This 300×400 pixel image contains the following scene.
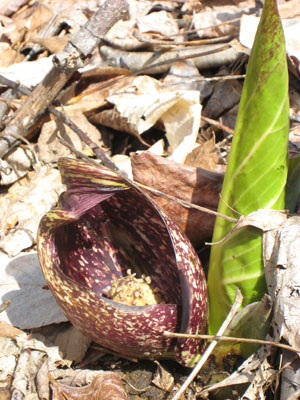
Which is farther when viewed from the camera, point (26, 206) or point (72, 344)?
point (26, 206)

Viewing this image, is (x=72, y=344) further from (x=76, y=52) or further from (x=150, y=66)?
(x=150, y=66)

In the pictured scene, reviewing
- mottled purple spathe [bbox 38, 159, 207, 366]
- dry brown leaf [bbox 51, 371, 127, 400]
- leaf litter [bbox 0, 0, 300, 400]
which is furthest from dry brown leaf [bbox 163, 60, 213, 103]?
dry brown leaf [bbox 51, 371, 127, 400]

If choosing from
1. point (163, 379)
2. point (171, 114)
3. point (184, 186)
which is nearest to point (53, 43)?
point (171, 114)

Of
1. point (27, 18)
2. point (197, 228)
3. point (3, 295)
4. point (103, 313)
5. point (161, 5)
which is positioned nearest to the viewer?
point (103, 313)

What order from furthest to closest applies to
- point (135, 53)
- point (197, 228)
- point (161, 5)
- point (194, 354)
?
1. point (161, 5)
2. point (135, 53)
3. point (197, 228)
4. point (194, 354)

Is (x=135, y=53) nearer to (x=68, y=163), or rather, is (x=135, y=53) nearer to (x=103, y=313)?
(x=68, y=163)

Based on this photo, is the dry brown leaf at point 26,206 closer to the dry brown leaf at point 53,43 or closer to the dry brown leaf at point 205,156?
the dry brown leaf at point 205,156

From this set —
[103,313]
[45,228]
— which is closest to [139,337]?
[103,313]
